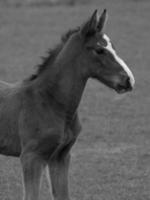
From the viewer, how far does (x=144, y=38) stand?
74.1 ft

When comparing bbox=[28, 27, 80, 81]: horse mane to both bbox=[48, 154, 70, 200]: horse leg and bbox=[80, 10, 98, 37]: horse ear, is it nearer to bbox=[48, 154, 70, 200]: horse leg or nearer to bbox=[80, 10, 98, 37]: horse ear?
bbox=[80, 10, 98, 37]: horse ear

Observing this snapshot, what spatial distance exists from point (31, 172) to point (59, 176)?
1.35 ft

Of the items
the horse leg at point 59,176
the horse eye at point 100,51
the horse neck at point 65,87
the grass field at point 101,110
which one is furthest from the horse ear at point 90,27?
the grass field at point 101,110

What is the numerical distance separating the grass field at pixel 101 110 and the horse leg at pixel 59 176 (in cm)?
99

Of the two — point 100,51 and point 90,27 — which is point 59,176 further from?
point 90,27

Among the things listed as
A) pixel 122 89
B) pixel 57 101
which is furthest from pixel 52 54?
pixel 122 89

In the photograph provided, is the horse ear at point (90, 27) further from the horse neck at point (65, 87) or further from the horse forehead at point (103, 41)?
the horse neck at point (65, 87)

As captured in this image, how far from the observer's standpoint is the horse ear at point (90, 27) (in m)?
6.96

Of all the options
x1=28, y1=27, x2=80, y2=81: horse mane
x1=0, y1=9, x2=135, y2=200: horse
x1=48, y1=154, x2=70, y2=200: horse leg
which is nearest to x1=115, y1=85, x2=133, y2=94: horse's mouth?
x1=0, y1=9, x2=135, y2=200: horse

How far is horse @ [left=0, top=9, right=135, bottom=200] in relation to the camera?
700 cm

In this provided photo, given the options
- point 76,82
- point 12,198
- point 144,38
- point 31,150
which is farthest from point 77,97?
point 144,38

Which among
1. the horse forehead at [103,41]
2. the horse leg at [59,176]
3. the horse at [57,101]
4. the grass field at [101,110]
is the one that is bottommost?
the grass field at [101,110]

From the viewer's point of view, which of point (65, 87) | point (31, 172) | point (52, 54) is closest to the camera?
point (31, 172)

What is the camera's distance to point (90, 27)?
701cm
